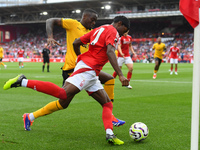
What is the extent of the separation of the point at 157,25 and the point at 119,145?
55.2 meters

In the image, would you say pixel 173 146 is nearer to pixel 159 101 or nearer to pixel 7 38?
pixel 159 101

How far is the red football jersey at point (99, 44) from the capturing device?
14.5ft

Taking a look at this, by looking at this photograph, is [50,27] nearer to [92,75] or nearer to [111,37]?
[92,75]

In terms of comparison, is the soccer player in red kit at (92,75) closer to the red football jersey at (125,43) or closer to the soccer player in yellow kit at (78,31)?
the soccer player in yellow kit at (78,31)

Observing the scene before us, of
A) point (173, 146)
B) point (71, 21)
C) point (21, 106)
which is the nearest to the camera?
point (173, 146)

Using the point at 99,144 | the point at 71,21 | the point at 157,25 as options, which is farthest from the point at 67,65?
the point at 157,25

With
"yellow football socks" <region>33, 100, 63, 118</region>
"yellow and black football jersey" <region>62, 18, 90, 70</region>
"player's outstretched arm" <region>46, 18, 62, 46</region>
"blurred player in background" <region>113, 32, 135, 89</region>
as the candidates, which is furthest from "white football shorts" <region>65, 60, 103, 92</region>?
"blurred player in background" <region>113, 32, 135, 89</region>

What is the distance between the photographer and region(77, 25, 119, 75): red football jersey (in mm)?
4426

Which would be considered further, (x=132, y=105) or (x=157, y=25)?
(x=157, y=25)

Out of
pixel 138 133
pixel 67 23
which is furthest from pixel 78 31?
pixel 138 133

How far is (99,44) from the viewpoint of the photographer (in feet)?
14.9

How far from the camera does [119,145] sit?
14.2 ft

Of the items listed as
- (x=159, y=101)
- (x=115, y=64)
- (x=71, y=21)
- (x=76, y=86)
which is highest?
(x=71, y=21)

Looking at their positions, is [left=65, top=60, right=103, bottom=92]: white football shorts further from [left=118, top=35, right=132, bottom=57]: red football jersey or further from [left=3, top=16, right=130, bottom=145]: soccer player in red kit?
[left=118, top=35, right=132, bottom=57]: red football jersey
